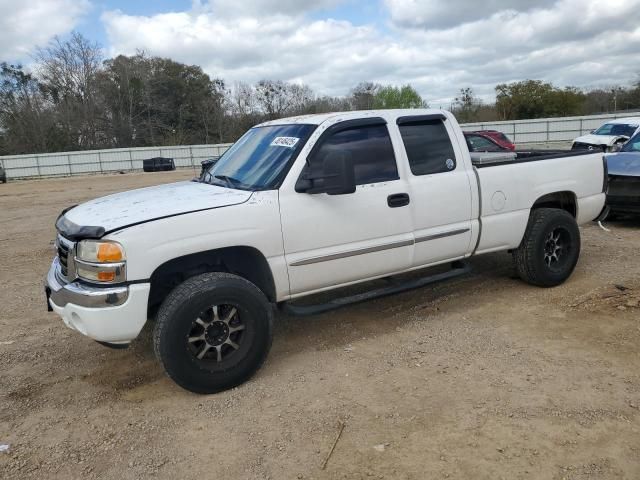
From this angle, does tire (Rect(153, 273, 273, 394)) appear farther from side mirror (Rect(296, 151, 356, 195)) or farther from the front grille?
side mirror (Rect(296, 151, 356, 195))

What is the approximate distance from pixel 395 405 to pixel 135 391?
6.19 ft

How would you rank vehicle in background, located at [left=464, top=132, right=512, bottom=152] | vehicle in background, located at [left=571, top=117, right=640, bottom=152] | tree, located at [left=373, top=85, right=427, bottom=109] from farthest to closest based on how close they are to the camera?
tree, located at [left=373, top=85, right=427, bottom=109], vehicle in background, located at [left=464, top=132, right=512, bottom=152], vehicle in background, located at [left=571, top=117, right=640, bottom=152]

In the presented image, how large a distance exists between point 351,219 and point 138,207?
1598mm

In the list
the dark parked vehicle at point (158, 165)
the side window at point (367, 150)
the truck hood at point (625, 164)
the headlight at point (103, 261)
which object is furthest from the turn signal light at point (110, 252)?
the dark parked vehicle at point (158, 165)

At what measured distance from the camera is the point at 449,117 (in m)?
5.04

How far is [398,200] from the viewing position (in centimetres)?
445

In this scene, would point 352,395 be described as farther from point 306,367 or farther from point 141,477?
point 141,477

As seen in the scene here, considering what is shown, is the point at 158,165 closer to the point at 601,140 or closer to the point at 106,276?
the point at 601,140

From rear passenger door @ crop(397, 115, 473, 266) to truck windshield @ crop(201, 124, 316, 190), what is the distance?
1.00m

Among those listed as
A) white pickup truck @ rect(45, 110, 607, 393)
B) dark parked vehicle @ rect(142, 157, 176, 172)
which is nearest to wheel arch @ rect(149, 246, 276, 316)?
white pickup truck @ rect(45, 110, 607, 393)

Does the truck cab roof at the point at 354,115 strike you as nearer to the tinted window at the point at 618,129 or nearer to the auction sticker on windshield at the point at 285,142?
the auction sticker on windshield at the point at 285,142

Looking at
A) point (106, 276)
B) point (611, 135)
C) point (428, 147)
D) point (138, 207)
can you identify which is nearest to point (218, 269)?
point (138, 207)

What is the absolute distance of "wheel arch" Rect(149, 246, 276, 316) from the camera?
3822 millimetres

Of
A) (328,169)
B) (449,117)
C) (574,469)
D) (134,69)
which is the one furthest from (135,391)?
(134,69)
